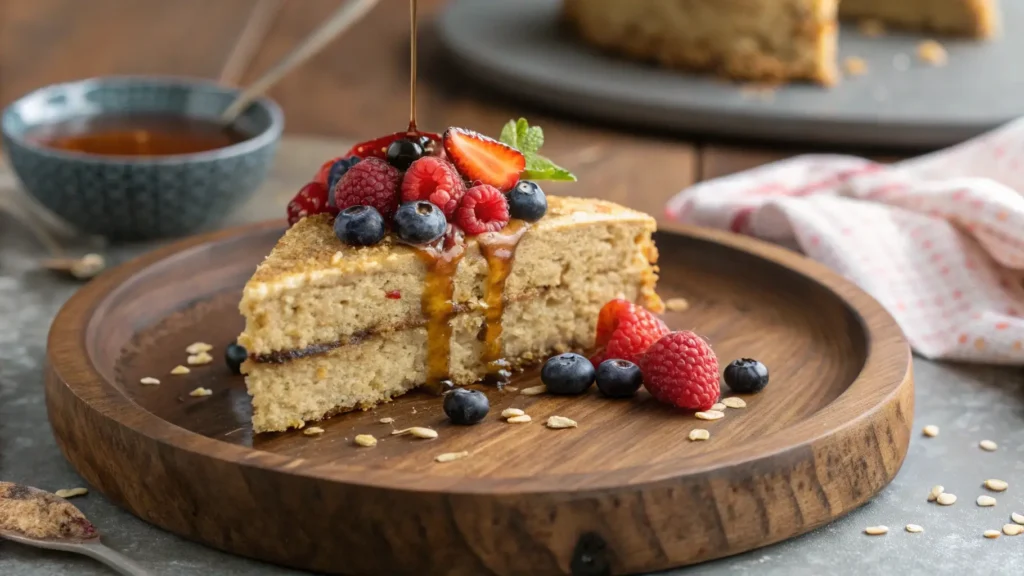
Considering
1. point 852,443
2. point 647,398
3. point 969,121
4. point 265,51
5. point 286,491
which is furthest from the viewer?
point 265,51

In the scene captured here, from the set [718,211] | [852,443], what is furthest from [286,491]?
[718,211]

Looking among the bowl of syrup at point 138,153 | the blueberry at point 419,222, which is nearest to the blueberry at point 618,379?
the blueberry at point 419,222

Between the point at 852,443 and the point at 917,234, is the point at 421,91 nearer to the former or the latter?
the point at 917,234

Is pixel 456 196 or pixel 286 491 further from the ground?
pixel 456 196

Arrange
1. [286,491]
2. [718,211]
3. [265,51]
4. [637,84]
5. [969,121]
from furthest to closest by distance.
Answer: [265,51], [637,84], [969,121], [718,211], [286,491]

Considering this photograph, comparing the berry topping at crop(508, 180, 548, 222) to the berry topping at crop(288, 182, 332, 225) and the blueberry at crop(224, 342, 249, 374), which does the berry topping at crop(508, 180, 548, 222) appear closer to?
the berry topping at crop(288, 182, 332, 225)

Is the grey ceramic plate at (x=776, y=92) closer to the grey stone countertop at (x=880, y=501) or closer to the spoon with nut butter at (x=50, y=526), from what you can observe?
the grey stone countertop at (x=880, y=501)

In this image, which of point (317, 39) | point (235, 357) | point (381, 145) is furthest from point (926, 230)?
point (235, 357)
